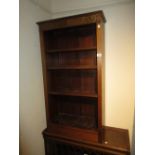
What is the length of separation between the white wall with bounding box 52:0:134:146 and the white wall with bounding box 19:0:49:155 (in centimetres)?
74

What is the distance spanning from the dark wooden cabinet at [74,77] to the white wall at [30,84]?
10 cm

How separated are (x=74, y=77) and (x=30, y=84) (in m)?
0.61

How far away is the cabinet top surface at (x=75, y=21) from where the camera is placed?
1.43 meters

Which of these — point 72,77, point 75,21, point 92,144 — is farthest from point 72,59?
point 92,144

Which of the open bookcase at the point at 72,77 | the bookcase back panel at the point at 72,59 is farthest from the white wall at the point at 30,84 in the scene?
the bookcase back panel at the point at 72,59

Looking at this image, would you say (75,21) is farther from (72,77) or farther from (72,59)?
(72,77)

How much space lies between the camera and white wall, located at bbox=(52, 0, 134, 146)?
5.51ft

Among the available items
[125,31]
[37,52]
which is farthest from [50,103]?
[125,31]

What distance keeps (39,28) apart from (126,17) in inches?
42.7
